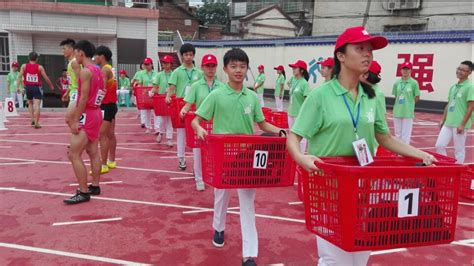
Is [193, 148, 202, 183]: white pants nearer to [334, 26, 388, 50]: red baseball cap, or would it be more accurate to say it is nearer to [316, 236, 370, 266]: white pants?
[316, 236, 370, 266]: white pants

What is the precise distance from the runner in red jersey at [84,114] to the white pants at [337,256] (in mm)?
3685

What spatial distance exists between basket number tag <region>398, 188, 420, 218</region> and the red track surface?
6.15 feet

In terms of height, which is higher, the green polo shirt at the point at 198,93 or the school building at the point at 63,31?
the school building at the point at 63,31

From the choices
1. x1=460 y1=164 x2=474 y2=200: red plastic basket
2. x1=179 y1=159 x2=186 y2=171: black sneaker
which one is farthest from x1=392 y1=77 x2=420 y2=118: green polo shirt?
x1=179 y1=159 x2=186 y2=171: black sneaker

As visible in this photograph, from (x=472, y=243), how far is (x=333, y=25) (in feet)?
97.9

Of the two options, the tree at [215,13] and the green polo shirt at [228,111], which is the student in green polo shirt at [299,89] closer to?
the green polo shirt at [228,111]

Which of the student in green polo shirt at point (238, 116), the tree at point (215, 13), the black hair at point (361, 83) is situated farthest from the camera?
the tree at point (215, 13)

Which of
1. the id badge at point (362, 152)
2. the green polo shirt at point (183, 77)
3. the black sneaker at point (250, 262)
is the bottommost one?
the black sneaker at point (250, 262)

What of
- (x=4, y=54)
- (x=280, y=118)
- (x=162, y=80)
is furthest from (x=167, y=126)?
(x=4, y=54)

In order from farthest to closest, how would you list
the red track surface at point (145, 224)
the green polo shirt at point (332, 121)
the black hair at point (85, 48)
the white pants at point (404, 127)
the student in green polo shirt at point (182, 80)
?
the white pants at point (404, 127), the student in green polo shirt at point (182, 80), the black hair at point (85, 48), the red track surface at point (145, 224), the green polo shirt at point (332, 121)

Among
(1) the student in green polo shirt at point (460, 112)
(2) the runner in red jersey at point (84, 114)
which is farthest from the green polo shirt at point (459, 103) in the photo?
(2) the runner in red jersey at point (84, 114)

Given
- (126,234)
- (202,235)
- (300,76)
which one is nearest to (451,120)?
(300,76)

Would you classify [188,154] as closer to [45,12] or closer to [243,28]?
[45,12]

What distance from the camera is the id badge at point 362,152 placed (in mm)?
2326
